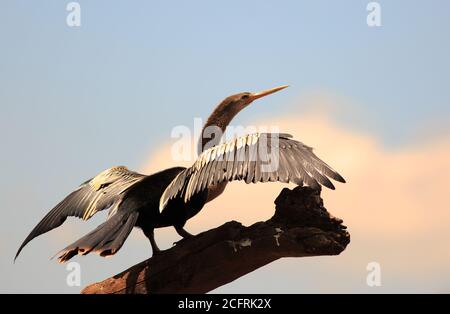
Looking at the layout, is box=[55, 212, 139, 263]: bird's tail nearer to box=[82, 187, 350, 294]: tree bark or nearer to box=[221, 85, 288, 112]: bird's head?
box=[82, 187, 350, 294]: tree bark

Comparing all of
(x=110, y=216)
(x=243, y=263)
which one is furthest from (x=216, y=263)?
(x=110, y=216)

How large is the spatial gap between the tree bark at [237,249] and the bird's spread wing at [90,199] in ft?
1.82

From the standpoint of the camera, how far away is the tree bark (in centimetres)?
423

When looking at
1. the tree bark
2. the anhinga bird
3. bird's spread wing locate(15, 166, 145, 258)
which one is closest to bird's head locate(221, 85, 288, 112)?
the anhinga bird

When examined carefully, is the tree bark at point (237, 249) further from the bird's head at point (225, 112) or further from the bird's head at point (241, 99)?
the bird's head at point (241, 99)

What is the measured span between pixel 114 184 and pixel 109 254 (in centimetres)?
95

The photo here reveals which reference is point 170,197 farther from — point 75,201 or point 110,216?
point 75,201

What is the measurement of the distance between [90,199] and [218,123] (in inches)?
45.2

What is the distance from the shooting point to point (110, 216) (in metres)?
4.73

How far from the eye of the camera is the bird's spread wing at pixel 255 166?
13.4 ft

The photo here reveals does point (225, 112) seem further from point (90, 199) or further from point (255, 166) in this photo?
point (255, 166)

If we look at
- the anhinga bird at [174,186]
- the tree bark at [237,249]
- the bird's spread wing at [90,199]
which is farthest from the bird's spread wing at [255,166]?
the bird's spread wing at [90,199]

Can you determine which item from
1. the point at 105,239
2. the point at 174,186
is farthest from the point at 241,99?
the point at 105,239

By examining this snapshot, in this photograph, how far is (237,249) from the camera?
4383mm
